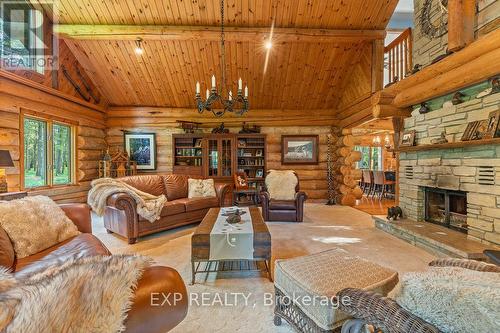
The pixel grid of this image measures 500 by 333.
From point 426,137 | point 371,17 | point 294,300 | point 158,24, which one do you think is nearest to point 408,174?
point 426,137

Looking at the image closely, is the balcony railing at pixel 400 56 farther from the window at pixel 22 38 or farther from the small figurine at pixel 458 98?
the window at pixel 22 38

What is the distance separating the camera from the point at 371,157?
428 inches

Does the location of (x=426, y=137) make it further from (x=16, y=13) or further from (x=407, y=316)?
(x=16, y=13)

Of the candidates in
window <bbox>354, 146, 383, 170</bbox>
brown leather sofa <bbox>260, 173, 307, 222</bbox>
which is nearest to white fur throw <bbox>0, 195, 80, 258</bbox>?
brown leather sofa <bbox>260, 173, 307, 222</bbox>

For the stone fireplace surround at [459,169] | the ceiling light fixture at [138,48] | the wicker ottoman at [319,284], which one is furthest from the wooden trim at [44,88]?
the stone fireplace surround at [459,169]

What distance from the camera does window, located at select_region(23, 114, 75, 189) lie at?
4.42 m

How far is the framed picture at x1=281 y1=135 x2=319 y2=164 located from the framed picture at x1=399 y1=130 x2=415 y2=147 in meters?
2.92

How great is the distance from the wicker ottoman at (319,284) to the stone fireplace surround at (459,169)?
2.27 metres

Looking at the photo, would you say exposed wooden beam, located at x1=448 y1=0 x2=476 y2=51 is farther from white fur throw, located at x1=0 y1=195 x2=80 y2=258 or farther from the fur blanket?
white fur throw, located at x1=0 y1=195 x2=80 y2=258

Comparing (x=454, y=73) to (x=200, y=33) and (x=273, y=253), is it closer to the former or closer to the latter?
(x=273, y=253)

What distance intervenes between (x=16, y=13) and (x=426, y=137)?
7258 mm

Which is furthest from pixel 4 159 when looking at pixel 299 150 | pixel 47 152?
pixel 299 150

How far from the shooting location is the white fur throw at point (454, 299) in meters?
0.73

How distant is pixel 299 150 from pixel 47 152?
19.6ft
